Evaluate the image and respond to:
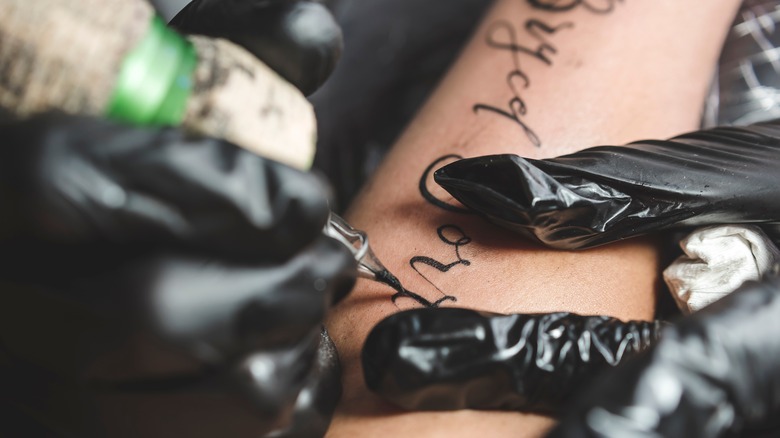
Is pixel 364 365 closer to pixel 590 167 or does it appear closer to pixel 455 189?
pixel 455 189

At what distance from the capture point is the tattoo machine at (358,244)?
706mm

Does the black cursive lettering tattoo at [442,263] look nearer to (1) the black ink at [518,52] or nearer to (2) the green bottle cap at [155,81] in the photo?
(1) the black ink at [518,52]

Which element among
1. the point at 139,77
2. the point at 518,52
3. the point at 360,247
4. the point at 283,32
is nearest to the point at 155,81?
the point at 139,77

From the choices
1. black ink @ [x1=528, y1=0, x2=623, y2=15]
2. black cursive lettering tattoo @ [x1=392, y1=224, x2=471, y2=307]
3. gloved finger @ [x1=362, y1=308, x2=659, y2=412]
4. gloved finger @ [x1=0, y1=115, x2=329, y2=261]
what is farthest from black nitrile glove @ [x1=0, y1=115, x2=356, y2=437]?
black ink @ [x1=528, y1=0, x2=623, y2=15]

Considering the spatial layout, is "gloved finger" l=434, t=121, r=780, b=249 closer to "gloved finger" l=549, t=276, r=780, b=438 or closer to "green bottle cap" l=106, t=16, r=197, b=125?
"gloved finger" l=549, t=276, r=780, b=438

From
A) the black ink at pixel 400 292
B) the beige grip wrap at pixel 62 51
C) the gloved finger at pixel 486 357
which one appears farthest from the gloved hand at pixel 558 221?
the beige grip wrap at pixel 62 51

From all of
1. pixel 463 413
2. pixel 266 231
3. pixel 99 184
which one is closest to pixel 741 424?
pixel 463 413

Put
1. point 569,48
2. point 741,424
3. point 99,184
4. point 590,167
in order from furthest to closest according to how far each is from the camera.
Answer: point 569,48
point 590,167
point 741,424
point 99,184

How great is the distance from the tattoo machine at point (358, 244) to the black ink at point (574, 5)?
1.85ft

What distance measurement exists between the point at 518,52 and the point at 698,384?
2.03ft

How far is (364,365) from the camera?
2.21 feet

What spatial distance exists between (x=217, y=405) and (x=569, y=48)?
2.52 ft

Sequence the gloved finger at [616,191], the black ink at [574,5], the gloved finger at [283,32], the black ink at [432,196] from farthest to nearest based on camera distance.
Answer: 1. the black ink at [574,5]
2. the black ink at [432,196]
3. the gloved finger at [616,191]
4. the gloved finger at [283,32]

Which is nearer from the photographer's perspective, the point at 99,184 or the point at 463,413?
the point at 99,184
